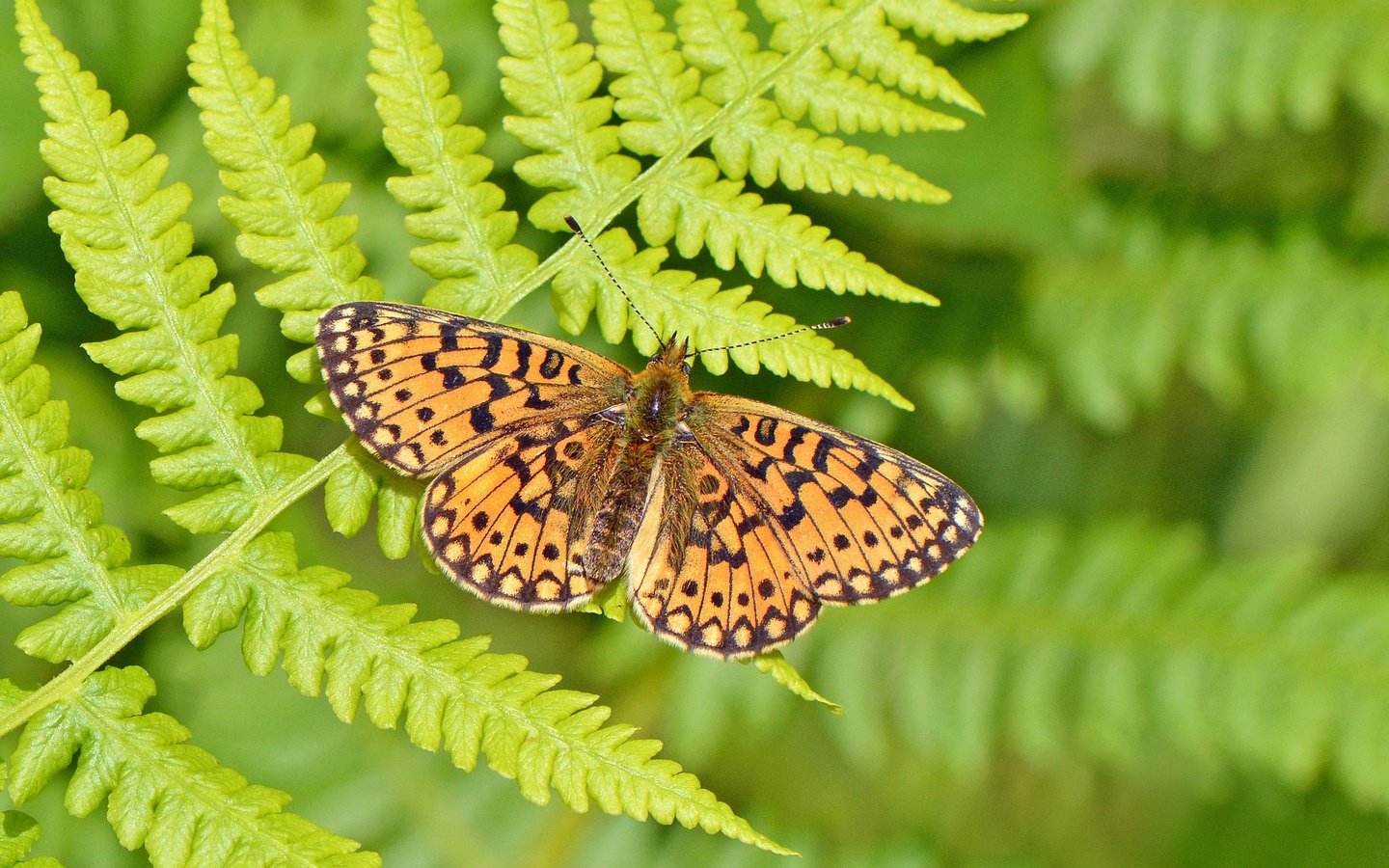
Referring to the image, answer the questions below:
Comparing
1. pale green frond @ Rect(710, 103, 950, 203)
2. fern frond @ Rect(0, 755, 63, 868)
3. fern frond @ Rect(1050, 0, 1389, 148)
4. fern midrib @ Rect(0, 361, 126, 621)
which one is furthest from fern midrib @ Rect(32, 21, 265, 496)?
fern frond @ Rect(1050, 0, 1389, 148)

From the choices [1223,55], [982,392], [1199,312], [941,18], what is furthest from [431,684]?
[1223,55]

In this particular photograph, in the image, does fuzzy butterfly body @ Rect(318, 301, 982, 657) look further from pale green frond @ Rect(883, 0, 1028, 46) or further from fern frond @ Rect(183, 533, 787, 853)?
pale green frond @ Rect(883, 0, 1028, 46)

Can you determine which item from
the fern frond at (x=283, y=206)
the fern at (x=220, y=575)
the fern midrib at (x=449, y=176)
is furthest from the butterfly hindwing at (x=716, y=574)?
the fern midrib at (x=449, y=176)

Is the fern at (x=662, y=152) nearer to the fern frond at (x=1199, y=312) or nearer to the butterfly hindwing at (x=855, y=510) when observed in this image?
the butterfly hindwing at (x=855, y=510)

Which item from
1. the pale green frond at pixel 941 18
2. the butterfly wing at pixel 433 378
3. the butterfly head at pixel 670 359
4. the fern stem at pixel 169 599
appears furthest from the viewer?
the butterfly head at pixel 670 359

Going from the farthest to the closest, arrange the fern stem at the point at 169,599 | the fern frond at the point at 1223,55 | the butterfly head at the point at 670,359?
the fern frond at the point at 1223,55 → the butterfly head at the point at 670,359 → the fern stem at the point at 169,599

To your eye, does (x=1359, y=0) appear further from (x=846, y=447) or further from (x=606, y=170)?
(x=606, y=170)

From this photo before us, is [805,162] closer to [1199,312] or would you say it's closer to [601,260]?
[601,260]

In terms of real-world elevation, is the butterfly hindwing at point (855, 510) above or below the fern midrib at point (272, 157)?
below
